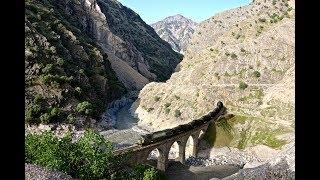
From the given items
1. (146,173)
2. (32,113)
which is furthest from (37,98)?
(146,173)

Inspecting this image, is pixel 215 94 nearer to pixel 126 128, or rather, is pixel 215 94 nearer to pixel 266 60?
pixel 266 60

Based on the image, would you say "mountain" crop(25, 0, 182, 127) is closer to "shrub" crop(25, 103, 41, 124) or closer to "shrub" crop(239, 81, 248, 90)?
"shrub" crop(25, 103, 41, 124)

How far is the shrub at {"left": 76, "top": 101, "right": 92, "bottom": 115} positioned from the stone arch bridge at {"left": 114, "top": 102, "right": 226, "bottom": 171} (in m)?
33.4

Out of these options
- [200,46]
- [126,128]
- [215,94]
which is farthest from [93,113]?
[200,46]

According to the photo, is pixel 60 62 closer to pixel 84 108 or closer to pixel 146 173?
pixel 84 108

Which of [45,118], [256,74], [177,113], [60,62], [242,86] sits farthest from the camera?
[60,62]

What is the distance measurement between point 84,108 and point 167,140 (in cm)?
3749

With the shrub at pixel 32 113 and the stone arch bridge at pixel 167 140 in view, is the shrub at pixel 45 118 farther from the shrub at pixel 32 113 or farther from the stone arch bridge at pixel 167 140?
the stone arch bridge at pixel 167 140

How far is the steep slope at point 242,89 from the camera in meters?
87.2

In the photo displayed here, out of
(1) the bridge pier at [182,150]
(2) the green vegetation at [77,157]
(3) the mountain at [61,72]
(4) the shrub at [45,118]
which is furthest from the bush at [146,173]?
(3) the mountain at [61,72]

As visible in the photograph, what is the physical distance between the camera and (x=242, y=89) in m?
101

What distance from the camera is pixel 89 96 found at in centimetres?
12081
